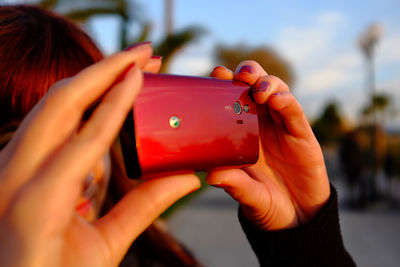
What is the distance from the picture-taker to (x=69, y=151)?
50 cm

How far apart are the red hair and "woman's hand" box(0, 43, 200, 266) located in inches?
21.1

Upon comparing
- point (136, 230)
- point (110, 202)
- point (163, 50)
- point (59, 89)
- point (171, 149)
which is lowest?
point (110, 202)

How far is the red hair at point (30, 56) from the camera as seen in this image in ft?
3.22

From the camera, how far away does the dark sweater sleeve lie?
1031 mm

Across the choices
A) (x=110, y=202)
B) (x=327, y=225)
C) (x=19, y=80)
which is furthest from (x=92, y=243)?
(x=110, y=202)

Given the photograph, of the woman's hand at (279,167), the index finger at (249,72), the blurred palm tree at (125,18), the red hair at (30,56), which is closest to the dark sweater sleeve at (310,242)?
the woman's hand at (279,167)

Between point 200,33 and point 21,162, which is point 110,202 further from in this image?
point 200,33

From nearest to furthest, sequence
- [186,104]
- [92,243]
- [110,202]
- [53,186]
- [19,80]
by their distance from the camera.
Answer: [53,186] < [92,243] < [186,104] < [19,80] < [110,202]

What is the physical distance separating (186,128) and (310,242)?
62cm

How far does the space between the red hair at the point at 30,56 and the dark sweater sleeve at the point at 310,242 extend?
0.79 m

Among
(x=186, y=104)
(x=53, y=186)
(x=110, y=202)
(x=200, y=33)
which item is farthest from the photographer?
(x=200, y=33)

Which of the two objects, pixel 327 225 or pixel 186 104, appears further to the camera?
pixel 327 225

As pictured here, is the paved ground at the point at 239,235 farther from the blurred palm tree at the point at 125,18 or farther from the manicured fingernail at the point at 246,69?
the manicured fingernail at the point at 246,69

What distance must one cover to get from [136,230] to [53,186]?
0.21 m
